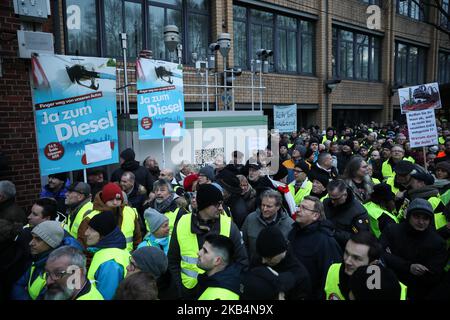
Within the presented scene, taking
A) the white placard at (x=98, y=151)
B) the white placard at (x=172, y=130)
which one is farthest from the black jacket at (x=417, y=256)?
the white placard at (x=172, y=130)

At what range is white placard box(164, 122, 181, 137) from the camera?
6938mm

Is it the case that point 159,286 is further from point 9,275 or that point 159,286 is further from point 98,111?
point 98,111

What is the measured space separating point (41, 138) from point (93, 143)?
2.16 ft

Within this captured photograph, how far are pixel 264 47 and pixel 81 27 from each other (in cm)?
700

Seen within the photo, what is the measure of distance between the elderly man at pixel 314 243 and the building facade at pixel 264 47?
4.17 metres

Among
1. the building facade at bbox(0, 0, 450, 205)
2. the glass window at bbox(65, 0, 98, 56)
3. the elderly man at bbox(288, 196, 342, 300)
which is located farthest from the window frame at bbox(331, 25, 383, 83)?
the elderly man at bbox(288, 196, 342, 300)

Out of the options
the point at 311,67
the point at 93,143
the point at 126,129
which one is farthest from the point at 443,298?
the point at 311,67

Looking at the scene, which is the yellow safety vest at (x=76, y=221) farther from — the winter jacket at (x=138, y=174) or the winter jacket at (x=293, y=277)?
the winter jacket at (x=293, y=277)

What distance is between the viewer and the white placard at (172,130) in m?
6.94

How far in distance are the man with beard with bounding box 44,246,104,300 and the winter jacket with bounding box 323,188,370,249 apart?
90.5 inches

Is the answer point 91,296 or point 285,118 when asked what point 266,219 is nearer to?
point 91,296

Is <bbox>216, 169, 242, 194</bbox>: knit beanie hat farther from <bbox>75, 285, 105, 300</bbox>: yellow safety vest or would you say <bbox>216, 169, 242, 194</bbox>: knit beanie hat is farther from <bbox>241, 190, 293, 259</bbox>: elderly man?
<bbox>75, 285, 105, 300</bbox>: yellow safety vest

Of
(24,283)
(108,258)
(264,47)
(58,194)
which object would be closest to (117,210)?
(108,258)

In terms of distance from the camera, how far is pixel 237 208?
14.1 feet
